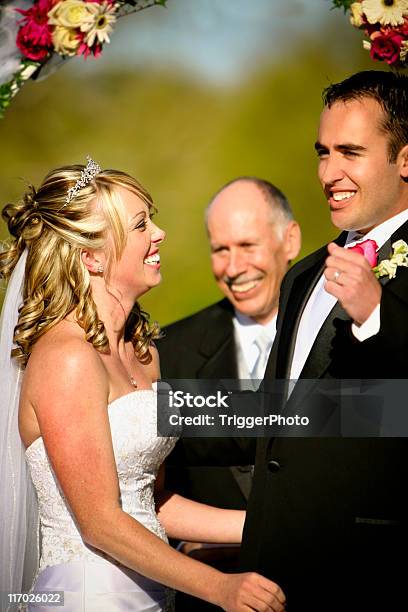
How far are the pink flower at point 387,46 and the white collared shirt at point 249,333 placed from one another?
1581 millimetres

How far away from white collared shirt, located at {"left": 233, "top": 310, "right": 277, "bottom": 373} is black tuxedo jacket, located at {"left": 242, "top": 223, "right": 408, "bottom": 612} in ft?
5.08

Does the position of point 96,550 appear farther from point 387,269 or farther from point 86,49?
point 86,49

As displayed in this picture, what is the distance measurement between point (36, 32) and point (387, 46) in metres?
1.41

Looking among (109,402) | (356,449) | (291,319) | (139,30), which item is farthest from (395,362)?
(139,30)

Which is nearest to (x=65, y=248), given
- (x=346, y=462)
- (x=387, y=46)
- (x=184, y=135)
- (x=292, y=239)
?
(x=346, y=462)

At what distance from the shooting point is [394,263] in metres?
2.52

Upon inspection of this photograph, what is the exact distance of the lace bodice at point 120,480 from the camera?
2.78 meters

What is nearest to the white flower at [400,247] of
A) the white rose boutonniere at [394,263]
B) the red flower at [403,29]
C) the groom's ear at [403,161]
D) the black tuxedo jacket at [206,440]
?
the white rose boutonniere at [394,263]

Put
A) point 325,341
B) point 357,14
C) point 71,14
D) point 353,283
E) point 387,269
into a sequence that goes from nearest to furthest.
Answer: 1. point 353,283
2. point 387,269
3. point 325,341
4. point 357,14
5. point 71,14

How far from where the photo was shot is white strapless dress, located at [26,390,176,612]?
276 centimetres

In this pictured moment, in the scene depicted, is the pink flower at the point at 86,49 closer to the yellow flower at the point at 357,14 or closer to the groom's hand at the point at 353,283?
the yellow flower at the point at 357,14

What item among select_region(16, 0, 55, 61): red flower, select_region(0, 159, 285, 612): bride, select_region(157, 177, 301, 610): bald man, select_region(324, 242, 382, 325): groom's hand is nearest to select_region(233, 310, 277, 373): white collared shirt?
select_region(157, 177, 301, 610): bald man

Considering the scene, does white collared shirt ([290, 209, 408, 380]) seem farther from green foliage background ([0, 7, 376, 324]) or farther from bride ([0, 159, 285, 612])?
green foliage background ([0, 7, 376, 324])

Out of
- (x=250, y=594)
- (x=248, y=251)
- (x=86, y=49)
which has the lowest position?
(x=250, y=594)
